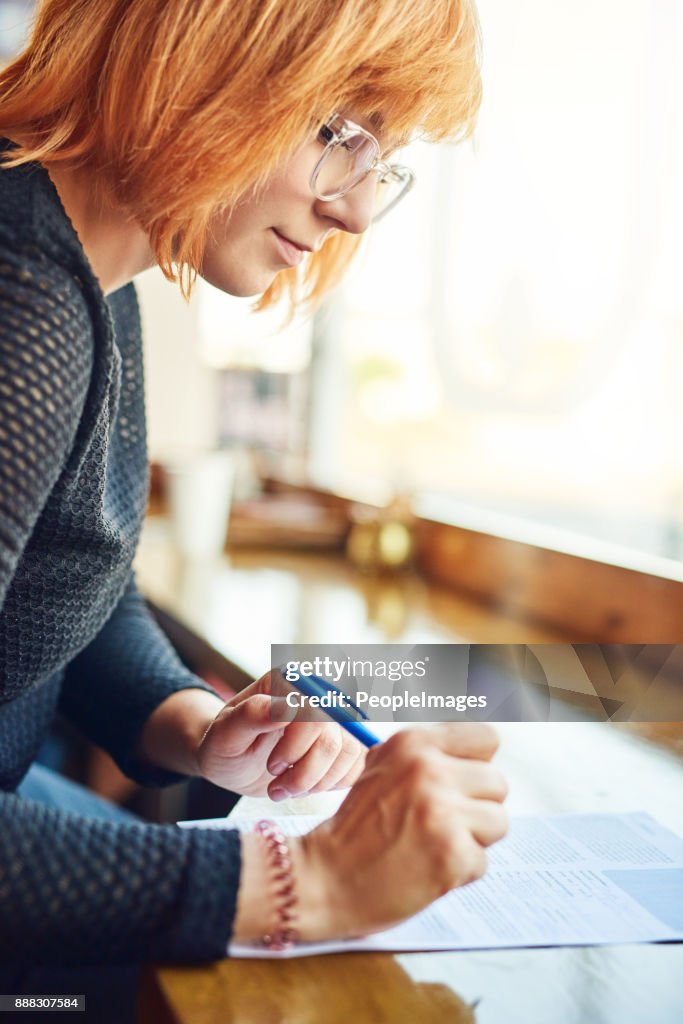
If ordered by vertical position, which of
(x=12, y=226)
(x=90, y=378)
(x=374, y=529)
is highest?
(x=12, y=226)

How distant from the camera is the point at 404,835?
60 cm

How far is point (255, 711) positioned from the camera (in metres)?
0.82

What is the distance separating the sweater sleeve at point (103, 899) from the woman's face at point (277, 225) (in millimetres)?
521

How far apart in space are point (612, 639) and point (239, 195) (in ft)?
3.09

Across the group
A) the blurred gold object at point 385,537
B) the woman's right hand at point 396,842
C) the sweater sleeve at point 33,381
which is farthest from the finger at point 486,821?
the blurred gold object at point 385,537

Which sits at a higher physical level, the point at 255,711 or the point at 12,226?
the point at 12,226

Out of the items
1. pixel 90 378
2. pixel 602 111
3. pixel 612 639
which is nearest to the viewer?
pixel 90 378

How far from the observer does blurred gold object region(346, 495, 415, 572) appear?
1941 mm

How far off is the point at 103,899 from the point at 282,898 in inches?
4.4

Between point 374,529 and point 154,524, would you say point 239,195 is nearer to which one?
point 374,529

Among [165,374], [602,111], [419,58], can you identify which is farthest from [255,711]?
[165,374]

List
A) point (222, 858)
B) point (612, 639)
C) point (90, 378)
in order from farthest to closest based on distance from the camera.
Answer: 1. point (612, 639)
2. point (90, 378)
3. point (222, 858)

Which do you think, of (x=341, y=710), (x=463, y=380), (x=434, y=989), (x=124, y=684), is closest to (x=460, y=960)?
(x=434, y=989)

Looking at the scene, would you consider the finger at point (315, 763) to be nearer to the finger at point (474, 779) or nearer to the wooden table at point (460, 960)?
the wooden table at point (460, 960)
